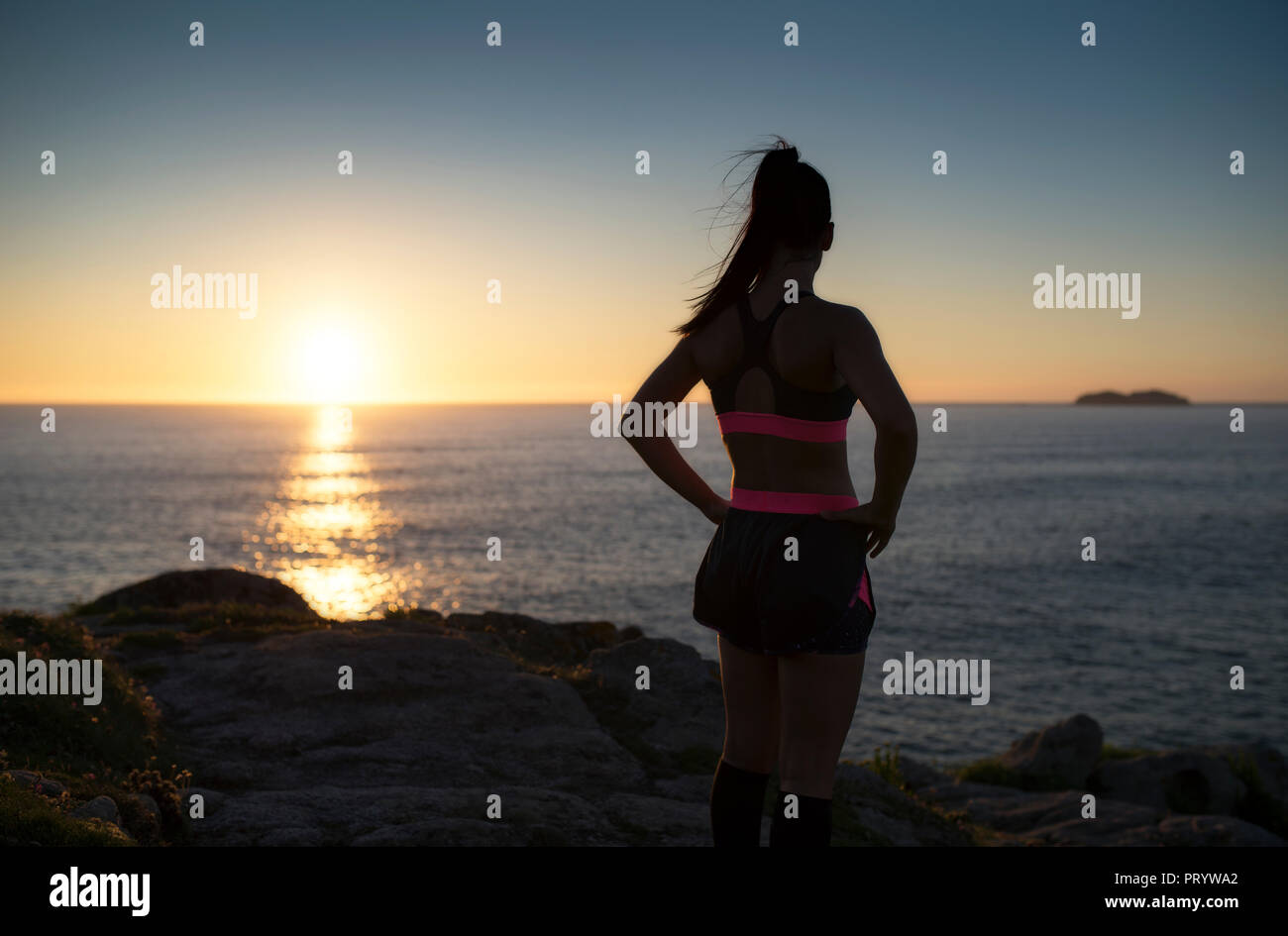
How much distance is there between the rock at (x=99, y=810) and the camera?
17.2 feet

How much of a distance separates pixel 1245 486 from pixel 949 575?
6443cm

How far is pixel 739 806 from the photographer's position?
3.51m

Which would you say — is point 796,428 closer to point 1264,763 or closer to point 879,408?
point 879,408

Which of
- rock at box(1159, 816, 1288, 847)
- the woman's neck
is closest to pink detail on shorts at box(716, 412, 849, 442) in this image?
the woman's neck

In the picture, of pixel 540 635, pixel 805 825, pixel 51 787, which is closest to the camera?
pixel 805 825

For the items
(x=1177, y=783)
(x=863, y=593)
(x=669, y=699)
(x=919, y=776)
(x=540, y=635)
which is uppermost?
(x=863, y=593)

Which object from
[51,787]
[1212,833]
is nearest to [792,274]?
[51,787]

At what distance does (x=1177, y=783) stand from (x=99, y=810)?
18272mm

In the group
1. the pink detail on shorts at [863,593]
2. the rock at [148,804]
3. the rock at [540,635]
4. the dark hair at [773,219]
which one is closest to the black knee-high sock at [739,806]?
the pink detail on shorts at [863,593]

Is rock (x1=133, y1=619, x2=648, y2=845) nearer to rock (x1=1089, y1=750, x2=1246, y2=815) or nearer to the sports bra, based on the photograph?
the sports bra

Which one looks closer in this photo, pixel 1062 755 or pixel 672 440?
pixel 672 440

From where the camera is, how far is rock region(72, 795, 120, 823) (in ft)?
17.2

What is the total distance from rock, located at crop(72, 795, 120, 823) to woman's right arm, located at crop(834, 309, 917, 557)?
15.4 feet
